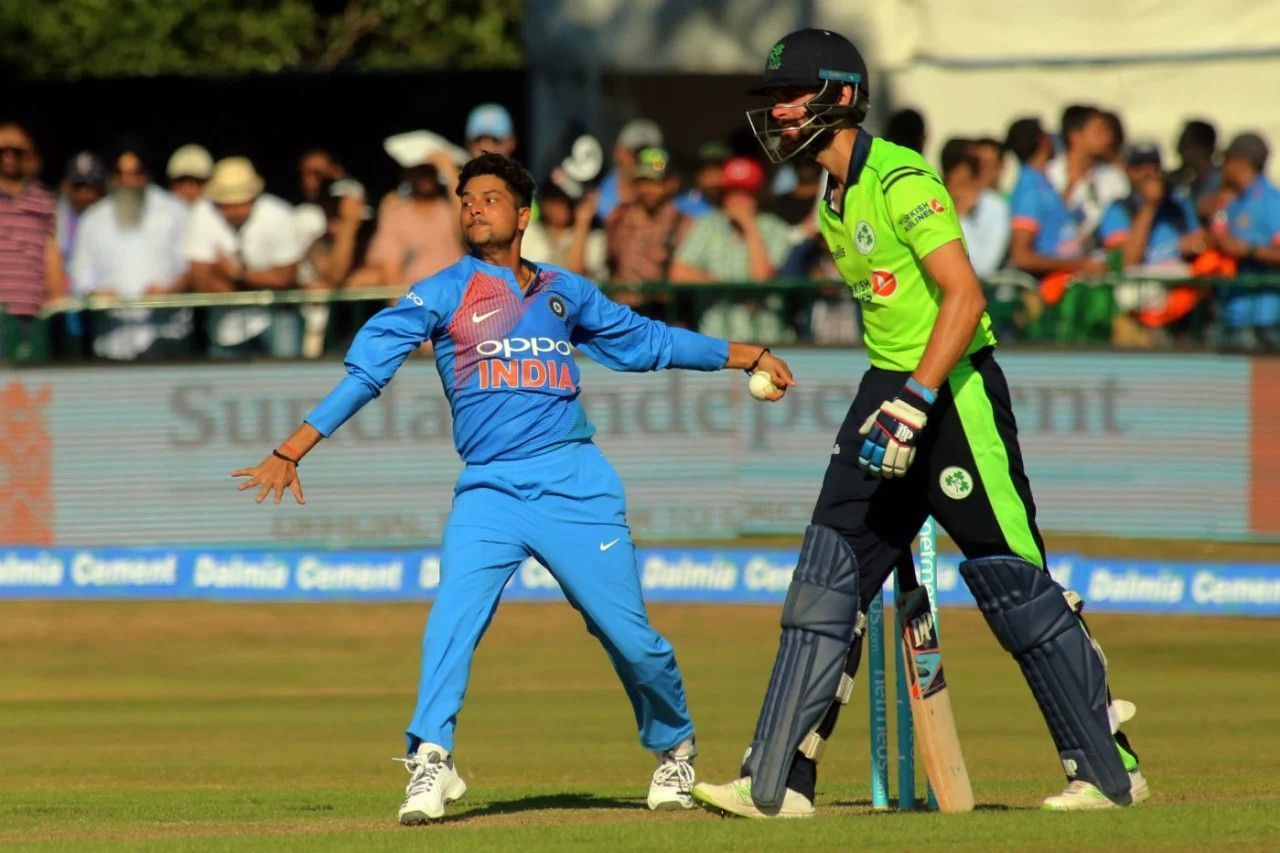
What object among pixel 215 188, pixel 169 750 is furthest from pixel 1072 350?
pixel 169 750

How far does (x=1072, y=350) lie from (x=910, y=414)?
8.75 metres

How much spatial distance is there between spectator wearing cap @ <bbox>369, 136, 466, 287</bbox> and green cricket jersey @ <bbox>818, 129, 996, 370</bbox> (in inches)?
364

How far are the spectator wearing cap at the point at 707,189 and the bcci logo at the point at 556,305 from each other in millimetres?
8361

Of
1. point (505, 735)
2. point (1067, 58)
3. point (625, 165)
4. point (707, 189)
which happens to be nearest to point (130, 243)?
point (625, 165)

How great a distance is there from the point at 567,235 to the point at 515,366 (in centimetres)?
861

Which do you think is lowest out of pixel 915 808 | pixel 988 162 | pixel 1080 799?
pixel 915 808

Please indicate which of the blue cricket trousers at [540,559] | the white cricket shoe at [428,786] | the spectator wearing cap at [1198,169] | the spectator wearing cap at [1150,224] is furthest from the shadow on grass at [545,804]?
the spectator wearing cap at [1198,169]

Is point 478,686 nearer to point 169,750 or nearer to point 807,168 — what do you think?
point 169,750

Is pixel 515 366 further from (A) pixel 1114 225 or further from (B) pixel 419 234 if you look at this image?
(A) pixel 1114 225

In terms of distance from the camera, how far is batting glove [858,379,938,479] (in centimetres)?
702

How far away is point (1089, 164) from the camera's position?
1645 cm

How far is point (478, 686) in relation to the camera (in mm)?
12781

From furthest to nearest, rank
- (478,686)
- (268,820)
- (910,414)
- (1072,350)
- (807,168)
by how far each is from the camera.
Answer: (807,168)
(1072,350)
(478,686)
(268,820)
(910,414)

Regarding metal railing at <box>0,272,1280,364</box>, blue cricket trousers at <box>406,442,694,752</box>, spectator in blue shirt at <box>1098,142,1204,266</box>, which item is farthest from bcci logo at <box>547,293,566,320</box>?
spectator in blue shirt at <box>1098,142,1204,266</box>
